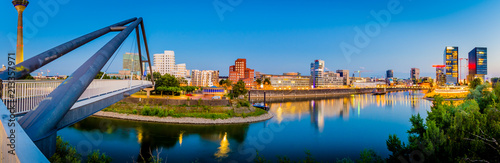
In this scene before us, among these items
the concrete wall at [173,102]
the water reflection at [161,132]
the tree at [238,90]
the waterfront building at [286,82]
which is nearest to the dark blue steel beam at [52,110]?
the water reflection at [161,132]

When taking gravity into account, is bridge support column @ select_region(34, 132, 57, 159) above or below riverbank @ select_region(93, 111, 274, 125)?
above

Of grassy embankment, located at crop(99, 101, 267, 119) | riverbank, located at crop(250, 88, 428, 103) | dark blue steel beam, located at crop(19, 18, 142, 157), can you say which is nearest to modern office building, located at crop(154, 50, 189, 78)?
riverbank, located at crop(250, 88, 428, 103)

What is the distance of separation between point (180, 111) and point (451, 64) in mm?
145921

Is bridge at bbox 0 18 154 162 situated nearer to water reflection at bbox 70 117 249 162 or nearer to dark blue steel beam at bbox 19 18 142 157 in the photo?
dark blue steel beam at bbox 19 18 142 157

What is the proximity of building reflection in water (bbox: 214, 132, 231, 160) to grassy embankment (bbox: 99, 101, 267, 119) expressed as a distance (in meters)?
6.07

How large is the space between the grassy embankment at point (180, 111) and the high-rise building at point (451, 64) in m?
135

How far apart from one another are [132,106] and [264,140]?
1595cm

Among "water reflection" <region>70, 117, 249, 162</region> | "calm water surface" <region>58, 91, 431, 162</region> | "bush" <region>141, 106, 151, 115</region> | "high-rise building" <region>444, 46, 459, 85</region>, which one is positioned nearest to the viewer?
"calm water surface" <region>58, 91, 431, 162</region>

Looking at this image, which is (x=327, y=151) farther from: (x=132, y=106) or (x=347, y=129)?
(x=132, y=106)

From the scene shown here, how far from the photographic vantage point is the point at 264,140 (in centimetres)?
1858

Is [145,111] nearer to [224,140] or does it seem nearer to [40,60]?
[224,140]

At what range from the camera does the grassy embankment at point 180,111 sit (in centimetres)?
2369

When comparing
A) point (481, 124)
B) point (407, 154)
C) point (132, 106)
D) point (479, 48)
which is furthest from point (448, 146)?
point (479, 48)

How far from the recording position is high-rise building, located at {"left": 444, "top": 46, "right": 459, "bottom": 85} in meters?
118
